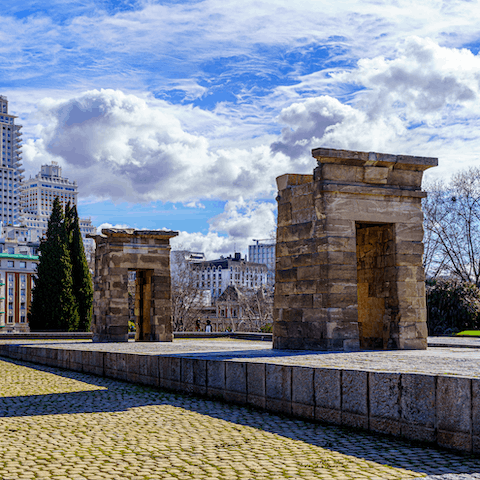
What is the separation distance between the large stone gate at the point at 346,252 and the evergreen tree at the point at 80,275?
28.4 metres

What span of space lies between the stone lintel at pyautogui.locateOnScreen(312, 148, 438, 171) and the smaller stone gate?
11360mm

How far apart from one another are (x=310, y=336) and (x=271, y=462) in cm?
733

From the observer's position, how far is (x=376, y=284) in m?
14.1

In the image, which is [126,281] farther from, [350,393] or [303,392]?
[350,393]

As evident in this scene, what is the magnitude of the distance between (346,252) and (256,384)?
190 inches

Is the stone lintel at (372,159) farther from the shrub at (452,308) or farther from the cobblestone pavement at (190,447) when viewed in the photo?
the shrub at (452,308)

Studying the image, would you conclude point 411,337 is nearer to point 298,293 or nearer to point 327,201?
point 298,293

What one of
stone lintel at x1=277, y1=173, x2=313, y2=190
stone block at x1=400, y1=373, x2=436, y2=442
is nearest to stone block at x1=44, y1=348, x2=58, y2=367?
stone lintel at x1=277, y1=173, x2=313, y2=190

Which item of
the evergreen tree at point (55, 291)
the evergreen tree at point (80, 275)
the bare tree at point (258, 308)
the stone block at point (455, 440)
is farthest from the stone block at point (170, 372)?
the bare tree at point (258, 308)

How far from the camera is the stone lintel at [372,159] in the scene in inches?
504

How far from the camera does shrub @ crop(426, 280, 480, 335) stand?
28281 mm

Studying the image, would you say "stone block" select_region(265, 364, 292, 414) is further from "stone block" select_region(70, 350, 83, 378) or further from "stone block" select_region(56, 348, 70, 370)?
"stone block" select_region(56, 348, 70, 370)

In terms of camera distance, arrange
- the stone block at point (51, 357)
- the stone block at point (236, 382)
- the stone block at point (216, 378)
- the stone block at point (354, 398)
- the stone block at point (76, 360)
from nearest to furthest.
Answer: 1. the stone block at point (354, 398)
2. the stone block at point (236, 382)
3. the stone block at point (216, 378)
4. the stone block at point (76, 360)
5. the stone block at point (51, 357)

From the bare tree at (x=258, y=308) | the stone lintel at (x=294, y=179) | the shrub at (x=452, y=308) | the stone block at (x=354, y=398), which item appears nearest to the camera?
the stone block at (x=354, y=398)
